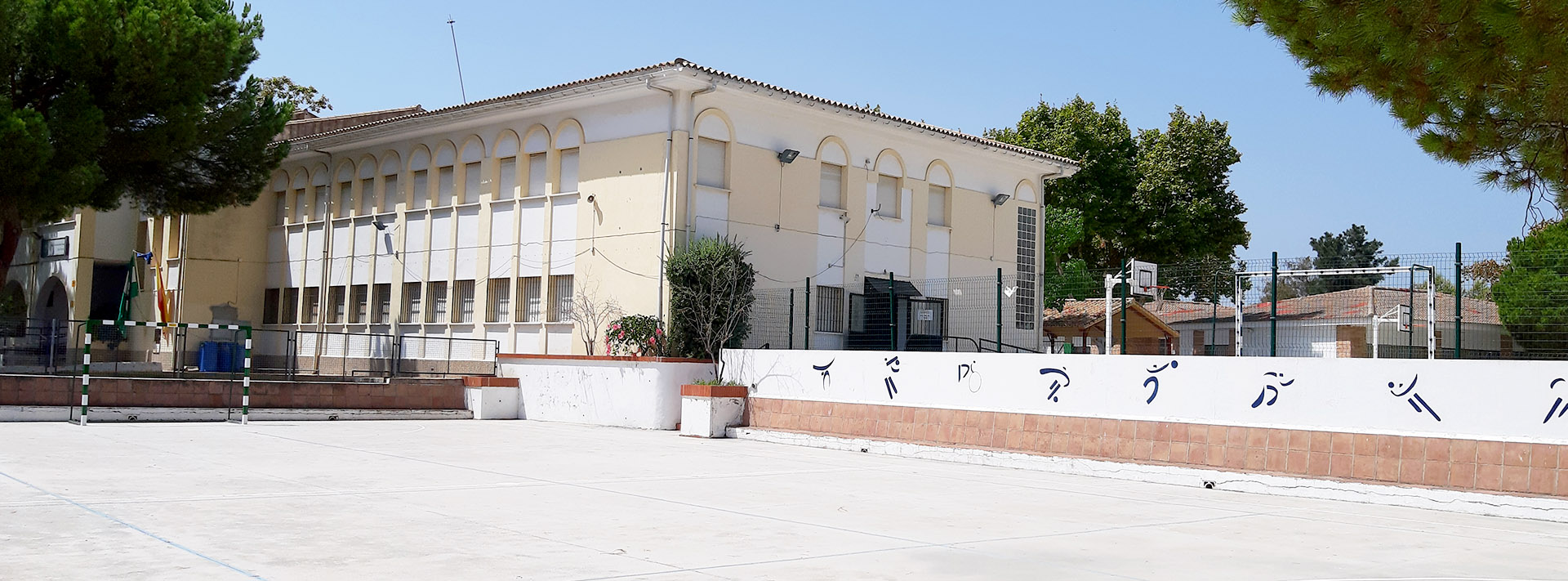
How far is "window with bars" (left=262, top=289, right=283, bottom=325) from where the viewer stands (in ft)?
118

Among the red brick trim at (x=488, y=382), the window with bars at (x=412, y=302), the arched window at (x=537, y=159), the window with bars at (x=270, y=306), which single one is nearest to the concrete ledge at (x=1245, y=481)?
the red brick trim at (x=488, y=382)

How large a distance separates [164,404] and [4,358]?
2699 mm

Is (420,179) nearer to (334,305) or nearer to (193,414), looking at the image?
(334,305)

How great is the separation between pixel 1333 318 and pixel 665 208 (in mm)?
12559

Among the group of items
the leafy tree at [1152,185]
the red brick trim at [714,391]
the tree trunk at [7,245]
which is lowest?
the red brick trim at [714,391]

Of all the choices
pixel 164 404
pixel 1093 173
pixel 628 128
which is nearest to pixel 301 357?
pixel 164 404

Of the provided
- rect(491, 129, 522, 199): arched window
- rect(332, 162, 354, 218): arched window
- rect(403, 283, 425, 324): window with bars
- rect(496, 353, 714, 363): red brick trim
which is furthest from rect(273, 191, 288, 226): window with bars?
rect(496, 353, 714, 363): red brick trim

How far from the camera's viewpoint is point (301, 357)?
1268 inches

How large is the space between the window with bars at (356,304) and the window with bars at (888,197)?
45.7 ft

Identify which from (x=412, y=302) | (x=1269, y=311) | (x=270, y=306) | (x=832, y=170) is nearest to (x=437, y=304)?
(x=412, y=302)

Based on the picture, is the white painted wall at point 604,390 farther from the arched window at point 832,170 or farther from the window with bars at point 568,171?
the arched window at point 832,170

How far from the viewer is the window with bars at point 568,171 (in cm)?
2734

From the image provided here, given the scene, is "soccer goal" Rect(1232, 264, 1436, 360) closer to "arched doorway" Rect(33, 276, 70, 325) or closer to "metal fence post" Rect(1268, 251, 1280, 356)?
"metal fence post" Rect(1268, 251, 1280, 356)

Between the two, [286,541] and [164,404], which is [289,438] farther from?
[286,541]
